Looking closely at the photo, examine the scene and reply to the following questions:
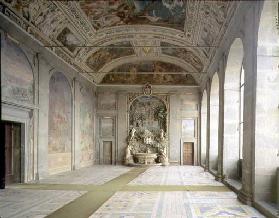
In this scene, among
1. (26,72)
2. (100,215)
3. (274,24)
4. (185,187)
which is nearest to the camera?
(100,215)

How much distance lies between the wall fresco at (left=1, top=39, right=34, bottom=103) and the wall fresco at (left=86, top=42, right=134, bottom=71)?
891cm

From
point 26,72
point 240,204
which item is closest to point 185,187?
point 240,204

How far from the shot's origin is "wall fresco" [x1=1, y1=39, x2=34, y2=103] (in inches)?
521

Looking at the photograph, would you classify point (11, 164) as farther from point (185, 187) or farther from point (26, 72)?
point (185, 187)

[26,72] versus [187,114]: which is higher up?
[26,72]

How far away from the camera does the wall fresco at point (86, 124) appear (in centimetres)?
2478

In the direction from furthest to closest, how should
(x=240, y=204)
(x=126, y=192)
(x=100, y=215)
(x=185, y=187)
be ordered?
(x=185, y=187), (x=126, y=192), (x=240, y=204), (x=100, y=215)

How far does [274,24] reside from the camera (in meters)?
9.47

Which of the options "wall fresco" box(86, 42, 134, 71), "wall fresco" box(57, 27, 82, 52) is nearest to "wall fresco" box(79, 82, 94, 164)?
"wall fresco" box(86, 42, 134, 71)

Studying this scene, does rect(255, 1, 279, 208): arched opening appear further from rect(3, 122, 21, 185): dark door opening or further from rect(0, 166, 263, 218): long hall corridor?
rect(3, 122, 21, 185): dark door opening

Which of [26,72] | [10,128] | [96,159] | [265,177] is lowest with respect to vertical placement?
[96,159]

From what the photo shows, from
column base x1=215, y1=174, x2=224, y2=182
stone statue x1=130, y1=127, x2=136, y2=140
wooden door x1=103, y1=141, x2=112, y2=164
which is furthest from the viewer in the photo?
wooden door x1=103, y1=141, x2=112, y2=164

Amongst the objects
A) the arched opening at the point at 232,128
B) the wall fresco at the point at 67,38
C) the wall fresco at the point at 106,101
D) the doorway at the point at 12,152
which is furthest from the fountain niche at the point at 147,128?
the doorway at the point at 12,152

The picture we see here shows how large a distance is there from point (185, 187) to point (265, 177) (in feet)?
16.4
